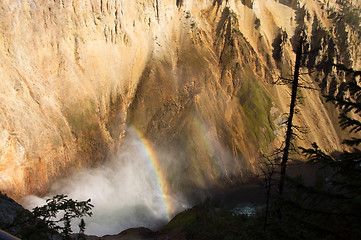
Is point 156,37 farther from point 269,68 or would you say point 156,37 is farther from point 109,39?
point 269,68

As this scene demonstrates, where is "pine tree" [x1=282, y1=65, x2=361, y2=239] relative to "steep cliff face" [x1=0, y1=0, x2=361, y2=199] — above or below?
below

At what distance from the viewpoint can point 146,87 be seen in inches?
1374

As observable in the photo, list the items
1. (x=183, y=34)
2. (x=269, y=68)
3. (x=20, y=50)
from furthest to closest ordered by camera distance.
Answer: (x=269, y=68), (x=183, y=34), (x=20, y=50)

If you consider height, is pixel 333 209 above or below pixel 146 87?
below

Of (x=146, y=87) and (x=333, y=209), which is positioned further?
(x=146, y=87)

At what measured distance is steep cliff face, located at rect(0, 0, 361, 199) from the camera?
78.3ft

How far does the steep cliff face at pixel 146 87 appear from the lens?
23.9 m

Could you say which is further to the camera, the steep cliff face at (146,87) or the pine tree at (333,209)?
the steep cliff face at (146,87)

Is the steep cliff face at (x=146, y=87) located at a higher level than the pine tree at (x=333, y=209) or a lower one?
higher

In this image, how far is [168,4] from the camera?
39.2 m

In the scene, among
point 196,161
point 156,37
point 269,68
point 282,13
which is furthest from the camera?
point 282,13

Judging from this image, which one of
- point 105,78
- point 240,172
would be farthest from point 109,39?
point 240,172

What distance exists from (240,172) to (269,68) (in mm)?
22593

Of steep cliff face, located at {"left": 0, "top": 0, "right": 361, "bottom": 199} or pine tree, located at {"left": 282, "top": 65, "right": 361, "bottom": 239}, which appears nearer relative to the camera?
pine tree, located at {"left": 282, "top": 65, "right": 361, "bottom": 239}
